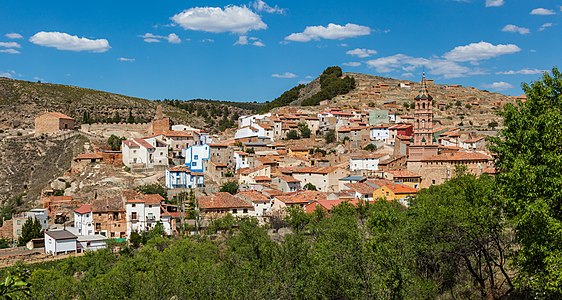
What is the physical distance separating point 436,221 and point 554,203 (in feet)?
23.3

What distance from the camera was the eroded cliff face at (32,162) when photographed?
181 feet

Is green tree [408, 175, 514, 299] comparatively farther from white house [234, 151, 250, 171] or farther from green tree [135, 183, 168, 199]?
white house [234, 151, 250, 171]

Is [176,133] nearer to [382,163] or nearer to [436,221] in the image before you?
[382,163]

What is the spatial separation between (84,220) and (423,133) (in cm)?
3267

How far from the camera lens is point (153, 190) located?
4550 centimetres

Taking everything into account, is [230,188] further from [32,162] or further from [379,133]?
[32,162]

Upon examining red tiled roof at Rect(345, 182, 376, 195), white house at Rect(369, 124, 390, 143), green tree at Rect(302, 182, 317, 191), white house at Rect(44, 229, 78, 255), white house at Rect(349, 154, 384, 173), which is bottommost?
white house at Rect(44, 229, 78, 255)

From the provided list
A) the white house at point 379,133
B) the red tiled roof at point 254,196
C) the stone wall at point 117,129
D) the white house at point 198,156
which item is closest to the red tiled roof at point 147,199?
the red tiled roof at point 254,196

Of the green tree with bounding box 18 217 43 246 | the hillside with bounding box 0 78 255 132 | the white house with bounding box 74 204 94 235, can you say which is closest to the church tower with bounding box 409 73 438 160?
the white house with bounding box 74 204 94 235

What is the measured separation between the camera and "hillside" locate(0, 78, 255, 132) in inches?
3265

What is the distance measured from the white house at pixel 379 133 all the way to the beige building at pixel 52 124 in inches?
1527

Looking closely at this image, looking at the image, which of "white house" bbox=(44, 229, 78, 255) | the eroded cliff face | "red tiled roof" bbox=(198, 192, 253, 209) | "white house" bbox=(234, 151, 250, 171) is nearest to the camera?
"white house" bbox=(44, 229, 78, 255)

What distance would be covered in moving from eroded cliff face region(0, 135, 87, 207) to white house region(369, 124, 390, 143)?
33.6 metres

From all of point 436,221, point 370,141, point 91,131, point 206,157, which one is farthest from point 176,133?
point 436,221
